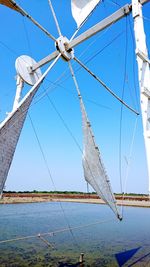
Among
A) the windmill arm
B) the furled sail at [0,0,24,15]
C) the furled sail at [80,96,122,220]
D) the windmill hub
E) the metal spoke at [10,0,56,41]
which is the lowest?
the furled sail at [80,96,122,220]

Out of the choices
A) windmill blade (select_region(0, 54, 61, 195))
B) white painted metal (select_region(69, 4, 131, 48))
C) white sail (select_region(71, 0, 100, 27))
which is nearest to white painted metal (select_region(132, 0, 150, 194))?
white painted metal (select_region(69, 4, 131, 48))

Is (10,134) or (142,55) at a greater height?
(142,55)

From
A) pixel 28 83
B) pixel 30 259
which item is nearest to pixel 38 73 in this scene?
pixel 28 83

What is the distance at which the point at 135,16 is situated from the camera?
6.14 m

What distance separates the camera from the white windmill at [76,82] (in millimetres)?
5887

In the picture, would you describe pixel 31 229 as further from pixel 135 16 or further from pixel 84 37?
pixel 135 16

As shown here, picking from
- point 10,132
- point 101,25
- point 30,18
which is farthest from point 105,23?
point 10,132

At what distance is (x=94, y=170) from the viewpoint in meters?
11.0

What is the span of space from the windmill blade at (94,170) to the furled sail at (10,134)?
2.85m

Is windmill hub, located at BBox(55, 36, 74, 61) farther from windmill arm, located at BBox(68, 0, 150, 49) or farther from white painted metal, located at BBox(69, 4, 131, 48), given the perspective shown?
white painted metal, located at BBox(69, 4, 131, 48)

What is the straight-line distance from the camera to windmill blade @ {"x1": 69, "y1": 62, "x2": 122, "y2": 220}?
10547mm

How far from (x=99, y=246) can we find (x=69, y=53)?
42.0 feet

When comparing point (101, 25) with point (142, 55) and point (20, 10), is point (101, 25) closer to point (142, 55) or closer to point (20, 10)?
point (20, 10)

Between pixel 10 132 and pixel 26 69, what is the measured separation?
5.31 meters
